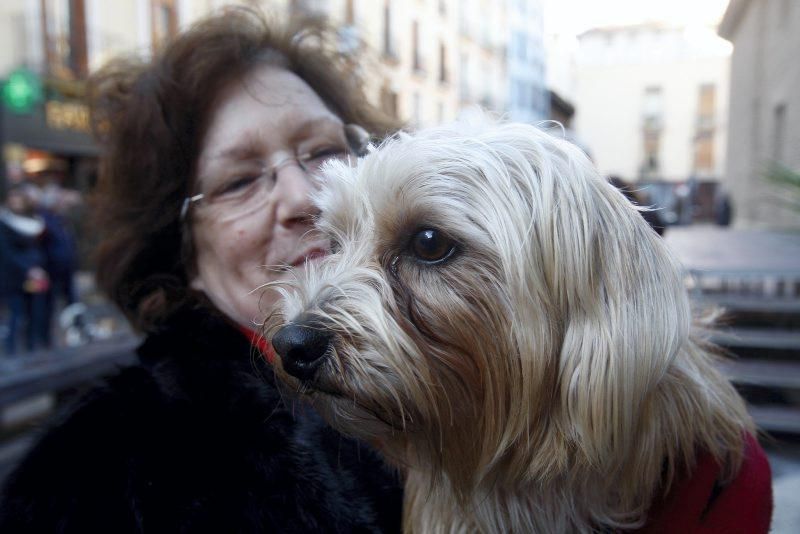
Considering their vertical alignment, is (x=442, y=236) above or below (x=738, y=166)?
above

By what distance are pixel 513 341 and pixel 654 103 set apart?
4170 centimetres

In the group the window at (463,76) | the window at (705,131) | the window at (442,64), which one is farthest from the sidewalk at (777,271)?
the window at (705,131)

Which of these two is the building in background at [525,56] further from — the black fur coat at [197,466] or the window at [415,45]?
the window at [415,45]

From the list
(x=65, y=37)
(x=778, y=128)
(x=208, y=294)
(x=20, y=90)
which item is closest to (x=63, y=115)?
(x=65, y=37)

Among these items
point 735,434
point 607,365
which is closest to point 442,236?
point 607,365

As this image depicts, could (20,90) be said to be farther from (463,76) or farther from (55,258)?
(463,76)

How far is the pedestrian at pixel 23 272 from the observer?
797 cm

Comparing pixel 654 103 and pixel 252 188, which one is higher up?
pixel 252 188

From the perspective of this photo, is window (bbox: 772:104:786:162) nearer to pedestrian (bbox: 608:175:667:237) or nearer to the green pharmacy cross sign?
pedestrian (bbox: 608:175:667:237)

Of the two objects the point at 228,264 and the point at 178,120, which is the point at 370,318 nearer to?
the point at 228,264

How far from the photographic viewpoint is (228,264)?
1909 millimetres

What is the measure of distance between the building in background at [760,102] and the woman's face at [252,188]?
10.8 feet

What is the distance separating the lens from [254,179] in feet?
6.40

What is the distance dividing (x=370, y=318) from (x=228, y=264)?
0.84m
